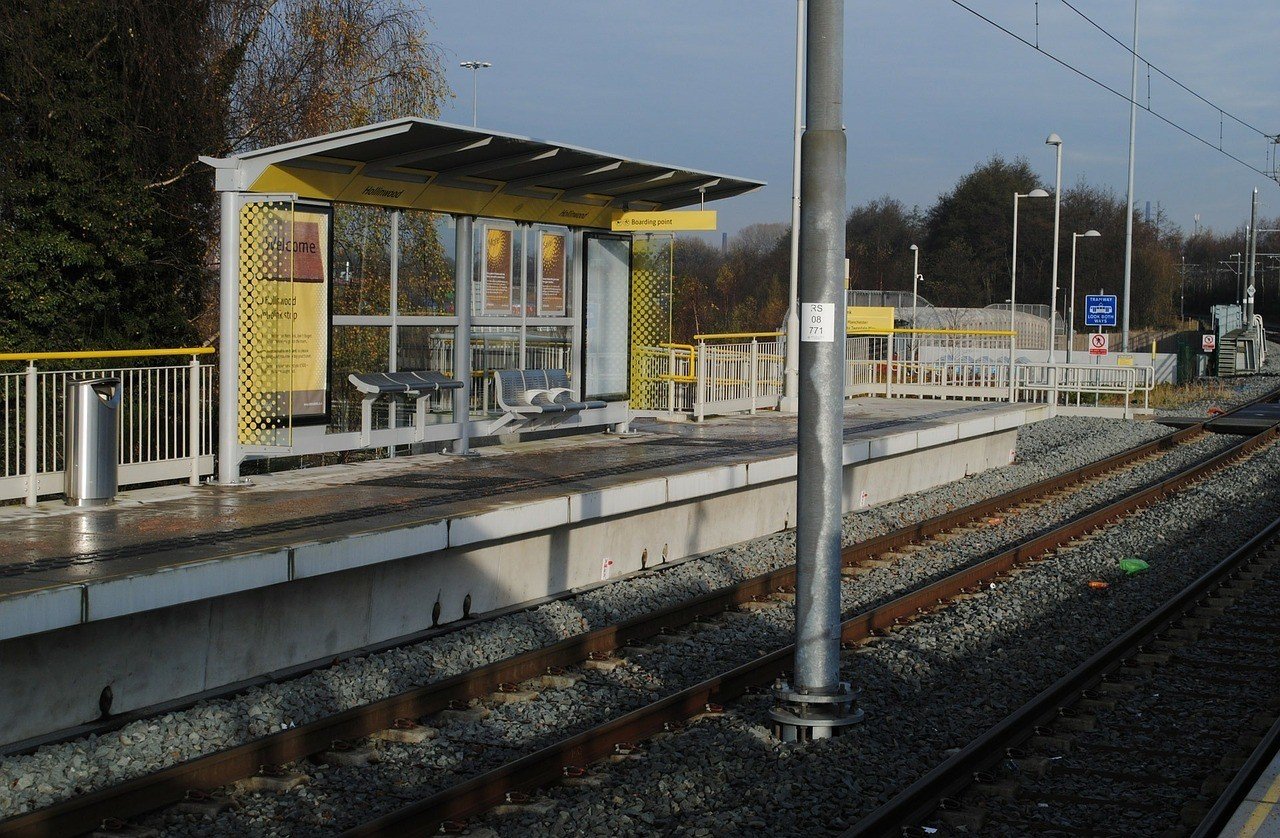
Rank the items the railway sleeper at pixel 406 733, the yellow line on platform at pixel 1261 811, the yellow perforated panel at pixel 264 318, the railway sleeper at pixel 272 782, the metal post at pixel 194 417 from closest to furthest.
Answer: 1. the yellow line on platform at pixel 1261 811
2. the railway sleeper at pixel 272 782
3. the railway sleeper at pixel 406 733
4. the metal post at pixel 194 417
5. the yellow perforated panel at pixel 264 318

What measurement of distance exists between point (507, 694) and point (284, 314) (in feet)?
16.1

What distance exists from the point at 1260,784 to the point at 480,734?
12.7 feet

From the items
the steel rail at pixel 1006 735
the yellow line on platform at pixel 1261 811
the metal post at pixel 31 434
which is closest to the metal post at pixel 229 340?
the metal post at pixel 31 434

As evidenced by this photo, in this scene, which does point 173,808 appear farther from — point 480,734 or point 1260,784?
point 1260,784

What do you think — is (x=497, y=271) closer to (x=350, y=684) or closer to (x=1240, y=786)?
(x=350, y=684)

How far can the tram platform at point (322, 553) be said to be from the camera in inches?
292

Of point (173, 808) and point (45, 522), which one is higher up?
point (45, 522)

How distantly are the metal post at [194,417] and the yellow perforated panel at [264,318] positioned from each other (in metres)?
0.38

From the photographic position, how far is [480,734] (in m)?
7.53

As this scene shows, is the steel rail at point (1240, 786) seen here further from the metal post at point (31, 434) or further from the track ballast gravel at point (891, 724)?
the metal post at point (31, 434)

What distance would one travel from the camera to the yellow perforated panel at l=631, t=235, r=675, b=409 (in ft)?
55.8

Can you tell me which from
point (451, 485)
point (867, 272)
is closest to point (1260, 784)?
point (451, 485)

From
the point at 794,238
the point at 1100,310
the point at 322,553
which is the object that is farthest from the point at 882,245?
the point at 322,553

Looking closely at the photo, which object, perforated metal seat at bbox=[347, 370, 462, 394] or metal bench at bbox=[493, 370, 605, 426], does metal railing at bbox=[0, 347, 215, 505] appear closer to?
perforated metal seat at bbox=[347, 370, 462, 394]
